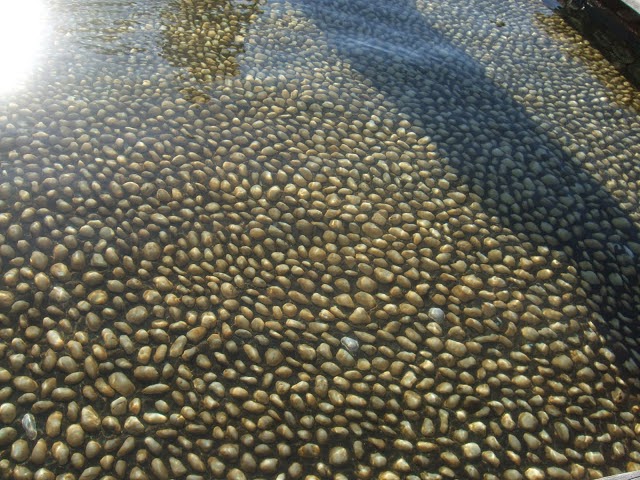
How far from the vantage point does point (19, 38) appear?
3.58 m

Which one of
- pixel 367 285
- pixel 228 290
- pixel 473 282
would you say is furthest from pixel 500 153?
pixel 228 290

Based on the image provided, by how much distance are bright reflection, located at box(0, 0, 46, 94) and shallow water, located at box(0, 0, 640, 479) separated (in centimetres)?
3

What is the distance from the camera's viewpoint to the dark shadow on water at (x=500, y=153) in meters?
2.76

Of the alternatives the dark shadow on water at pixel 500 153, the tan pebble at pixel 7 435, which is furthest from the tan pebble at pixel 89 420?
the dark shadow on water at pixel 500 153

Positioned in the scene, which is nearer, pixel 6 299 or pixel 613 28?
pixel 6 299

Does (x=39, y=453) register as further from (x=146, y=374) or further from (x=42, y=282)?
(x=42, y=282)

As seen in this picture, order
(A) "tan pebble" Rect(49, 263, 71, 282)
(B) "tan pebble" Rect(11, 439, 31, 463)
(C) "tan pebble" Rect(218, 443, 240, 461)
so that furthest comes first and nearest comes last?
1. (A) "tan pebble" Rect(49, 263, 71, 282)
2. (C) "tan pebble" Rect(218, 443, 240, 461)
3. (B) "tan pebble" Rect(11, 439, 31, 463)

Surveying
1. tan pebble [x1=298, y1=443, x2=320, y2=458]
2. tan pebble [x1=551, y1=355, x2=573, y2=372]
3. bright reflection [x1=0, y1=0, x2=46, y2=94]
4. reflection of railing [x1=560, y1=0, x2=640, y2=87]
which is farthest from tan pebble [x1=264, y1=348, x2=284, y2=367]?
reflection of railing [x1=560, y1=0, x2=640, y2=87]

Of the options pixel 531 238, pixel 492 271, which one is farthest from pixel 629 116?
pixel 492 271

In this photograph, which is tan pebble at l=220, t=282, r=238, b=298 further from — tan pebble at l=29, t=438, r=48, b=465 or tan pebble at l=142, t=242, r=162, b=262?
tan pebble at l=29, t=438, r=48, b=465

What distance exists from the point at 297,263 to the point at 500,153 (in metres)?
1.62

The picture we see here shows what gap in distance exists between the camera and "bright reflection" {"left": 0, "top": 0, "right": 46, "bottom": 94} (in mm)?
3209

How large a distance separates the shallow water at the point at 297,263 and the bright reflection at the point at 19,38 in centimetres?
3

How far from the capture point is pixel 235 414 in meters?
1.99
